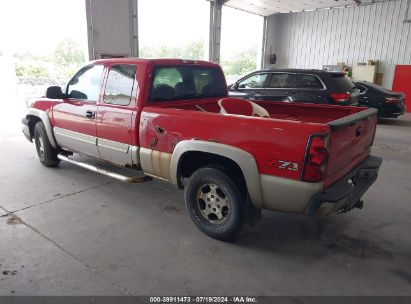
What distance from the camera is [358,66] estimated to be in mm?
13875

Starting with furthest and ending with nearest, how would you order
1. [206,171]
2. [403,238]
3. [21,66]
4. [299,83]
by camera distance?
[21,66] → [299,83] → [403,238] → [206,171]

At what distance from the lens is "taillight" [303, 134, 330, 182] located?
229cm

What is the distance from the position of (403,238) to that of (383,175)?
84.9 inches

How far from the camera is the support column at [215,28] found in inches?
511

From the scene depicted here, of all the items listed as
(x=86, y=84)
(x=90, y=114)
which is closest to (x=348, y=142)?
(x=90, y=114)

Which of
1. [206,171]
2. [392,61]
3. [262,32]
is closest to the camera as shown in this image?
[206,171]

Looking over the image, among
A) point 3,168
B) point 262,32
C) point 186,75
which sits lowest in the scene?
point 3,168

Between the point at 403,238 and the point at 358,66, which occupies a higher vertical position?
the point at 358,66

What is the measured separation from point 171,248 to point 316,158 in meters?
1.51

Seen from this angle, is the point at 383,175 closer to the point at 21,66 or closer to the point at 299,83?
the point at 299,83

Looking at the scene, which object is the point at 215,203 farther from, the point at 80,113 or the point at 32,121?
the point at 32,121

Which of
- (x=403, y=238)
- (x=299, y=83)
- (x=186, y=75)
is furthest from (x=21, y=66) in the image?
(x=403, y=238)

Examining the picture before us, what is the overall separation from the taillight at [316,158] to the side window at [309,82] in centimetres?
571

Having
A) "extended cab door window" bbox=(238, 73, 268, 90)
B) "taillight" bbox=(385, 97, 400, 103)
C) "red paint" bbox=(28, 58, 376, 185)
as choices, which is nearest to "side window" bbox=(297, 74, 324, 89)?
"extended cab door window" bbox=(238, 73, 268, 90)
